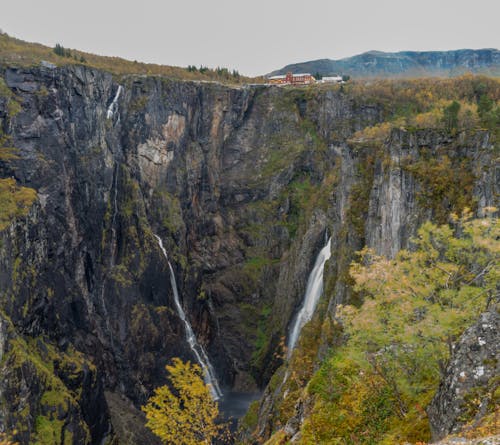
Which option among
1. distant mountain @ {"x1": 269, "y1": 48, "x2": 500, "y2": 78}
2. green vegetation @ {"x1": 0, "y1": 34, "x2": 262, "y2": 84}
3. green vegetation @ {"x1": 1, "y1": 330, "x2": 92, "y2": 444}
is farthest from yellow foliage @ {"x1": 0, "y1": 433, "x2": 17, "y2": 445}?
distant mountain @ {"x1": 269, "y1": 48, "x2": 500, "y2": 78}

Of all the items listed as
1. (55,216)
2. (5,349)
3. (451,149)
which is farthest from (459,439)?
(55,216)

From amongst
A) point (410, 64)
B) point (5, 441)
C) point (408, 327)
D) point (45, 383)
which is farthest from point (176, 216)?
point (410, 64)

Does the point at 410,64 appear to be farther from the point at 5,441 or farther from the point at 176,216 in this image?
the point at 5,441

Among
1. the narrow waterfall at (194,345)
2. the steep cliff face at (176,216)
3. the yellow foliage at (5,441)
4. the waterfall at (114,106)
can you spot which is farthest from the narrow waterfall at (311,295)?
the waterfall at (114,106)

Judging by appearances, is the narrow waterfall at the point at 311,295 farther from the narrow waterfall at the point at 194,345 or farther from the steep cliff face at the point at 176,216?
the narrow waterfall at the point at 194,345

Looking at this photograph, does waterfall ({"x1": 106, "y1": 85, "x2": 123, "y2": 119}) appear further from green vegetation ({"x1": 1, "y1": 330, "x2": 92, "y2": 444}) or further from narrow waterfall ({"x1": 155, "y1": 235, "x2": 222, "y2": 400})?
green vegetation ({"x1": 1, "y1": 330, "x2": 92, "y2": 444})
